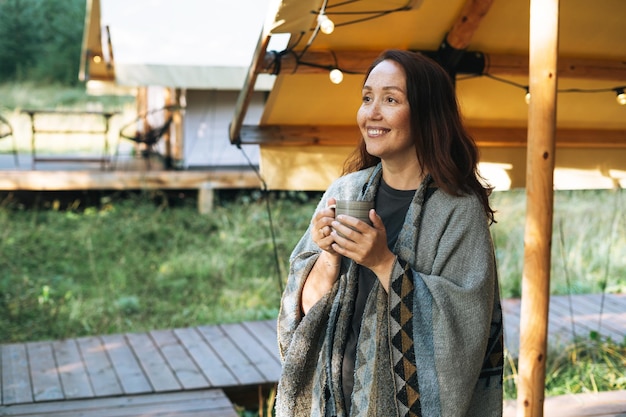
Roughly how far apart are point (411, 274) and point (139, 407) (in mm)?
2741

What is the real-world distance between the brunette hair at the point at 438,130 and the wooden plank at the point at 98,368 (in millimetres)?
3002

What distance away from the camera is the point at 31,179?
31.7 ft

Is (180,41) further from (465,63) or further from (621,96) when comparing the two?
(621,96)

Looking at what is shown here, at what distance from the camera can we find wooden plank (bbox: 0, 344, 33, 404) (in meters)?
4.38

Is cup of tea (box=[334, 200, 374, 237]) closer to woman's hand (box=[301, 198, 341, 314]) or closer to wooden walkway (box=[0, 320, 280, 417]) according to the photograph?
woman's hand (box=[301, 198, 341, 314])

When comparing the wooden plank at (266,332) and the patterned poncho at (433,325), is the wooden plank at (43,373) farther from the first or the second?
the patterned poncho at (433,325)

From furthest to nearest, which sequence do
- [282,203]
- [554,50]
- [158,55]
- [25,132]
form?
[25,132] → [282,203] → [158,55] → [554,50]

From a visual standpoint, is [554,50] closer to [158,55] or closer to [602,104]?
[602,104]

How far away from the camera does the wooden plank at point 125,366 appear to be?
453 cm

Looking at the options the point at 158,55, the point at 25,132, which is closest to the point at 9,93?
the point at 25,132

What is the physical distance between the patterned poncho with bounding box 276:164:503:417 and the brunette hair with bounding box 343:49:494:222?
45 mm

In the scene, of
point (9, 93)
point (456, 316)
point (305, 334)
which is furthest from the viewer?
point (9, 93)

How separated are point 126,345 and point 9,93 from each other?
51.9 ft

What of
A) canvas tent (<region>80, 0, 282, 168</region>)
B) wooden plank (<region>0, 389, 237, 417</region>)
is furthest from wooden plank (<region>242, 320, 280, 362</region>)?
canvas tent (<region>80, 0, 282, 168</region>)
